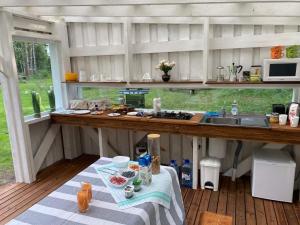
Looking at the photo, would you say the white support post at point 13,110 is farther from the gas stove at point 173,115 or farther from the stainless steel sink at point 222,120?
the stainless steel sink at point 222,120

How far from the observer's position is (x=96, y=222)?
1.36 m

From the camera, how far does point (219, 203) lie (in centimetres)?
277

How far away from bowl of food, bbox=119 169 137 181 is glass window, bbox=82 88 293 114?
196 cm

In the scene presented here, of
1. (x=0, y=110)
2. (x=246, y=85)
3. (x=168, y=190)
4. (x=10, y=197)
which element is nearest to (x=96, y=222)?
(x=168, y=190)

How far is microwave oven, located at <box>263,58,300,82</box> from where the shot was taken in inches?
105

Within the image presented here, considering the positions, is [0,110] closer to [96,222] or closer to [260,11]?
[96,222]

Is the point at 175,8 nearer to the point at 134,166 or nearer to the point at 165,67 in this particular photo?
the point at 165,67

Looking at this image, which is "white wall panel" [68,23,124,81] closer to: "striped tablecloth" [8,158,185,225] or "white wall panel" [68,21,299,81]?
"white wall panel" [68,21,299,81]

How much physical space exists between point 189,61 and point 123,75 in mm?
1077

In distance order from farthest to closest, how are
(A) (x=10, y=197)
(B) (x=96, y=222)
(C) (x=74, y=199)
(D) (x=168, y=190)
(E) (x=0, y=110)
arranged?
(E) (x=0, y=110) < (A) (x=10, y=197) < (D) (x=168, y=190) < (C) (x=74, y=199) < (B) (x=96, y=222)

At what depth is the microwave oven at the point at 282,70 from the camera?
2678 mm

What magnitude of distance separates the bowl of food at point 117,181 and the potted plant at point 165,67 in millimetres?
1896

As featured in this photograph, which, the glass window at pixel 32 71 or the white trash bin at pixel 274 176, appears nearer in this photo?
the white trash bin at pixel 274 176

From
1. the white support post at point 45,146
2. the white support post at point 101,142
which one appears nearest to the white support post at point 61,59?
the white support post at point 45,146
